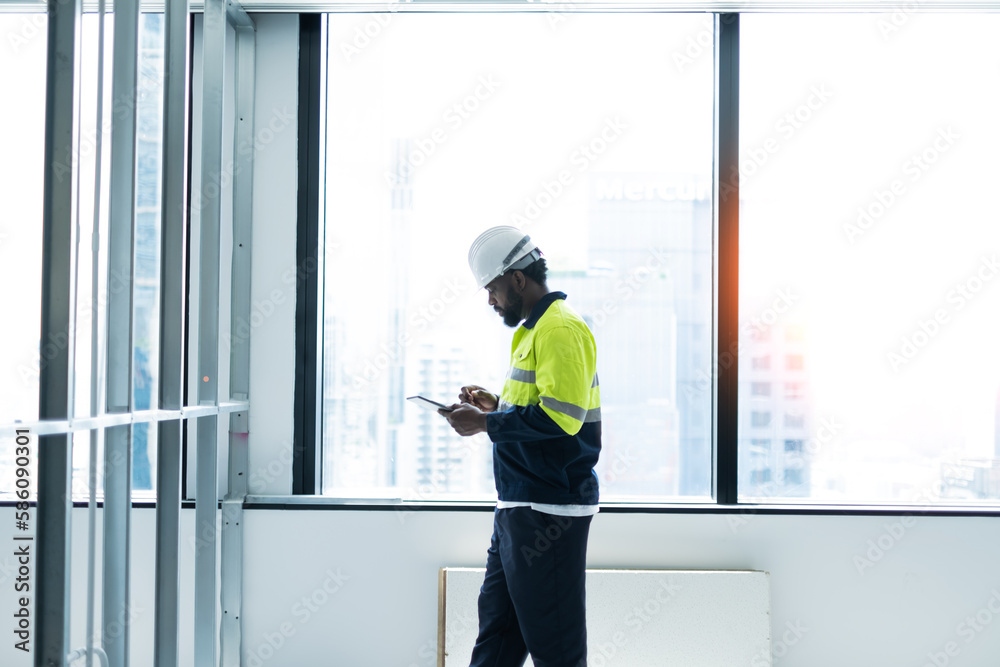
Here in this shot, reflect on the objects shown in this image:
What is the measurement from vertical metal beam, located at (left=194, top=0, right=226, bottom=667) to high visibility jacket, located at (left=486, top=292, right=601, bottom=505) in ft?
3.02

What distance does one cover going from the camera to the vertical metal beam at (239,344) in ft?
8.23

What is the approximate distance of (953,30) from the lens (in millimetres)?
2658

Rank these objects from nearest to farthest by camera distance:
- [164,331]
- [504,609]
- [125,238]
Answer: [125,238], [164,331], [504,609]

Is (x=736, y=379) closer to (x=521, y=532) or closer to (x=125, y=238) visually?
(x=521, y=532)

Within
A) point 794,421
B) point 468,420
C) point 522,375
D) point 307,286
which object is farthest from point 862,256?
point 307,286

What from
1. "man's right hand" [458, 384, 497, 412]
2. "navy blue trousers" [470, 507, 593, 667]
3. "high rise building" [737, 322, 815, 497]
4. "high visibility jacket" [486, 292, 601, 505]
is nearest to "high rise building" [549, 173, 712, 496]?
"high rise building" [737, 322, 815, 497]

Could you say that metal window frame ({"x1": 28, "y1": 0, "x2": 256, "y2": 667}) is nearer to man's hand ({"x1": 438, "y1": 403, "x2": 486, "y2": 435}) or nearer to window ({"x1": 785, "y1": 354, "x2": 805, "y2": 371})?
man's hand ({"x1": 438, "y1": 403, "x2": 486, "y2": 435})

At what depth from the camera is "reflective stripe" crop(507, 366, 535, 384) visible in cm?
189

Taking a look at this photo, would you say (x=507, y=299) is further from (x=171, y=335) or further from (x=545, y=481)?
(x=171, y=335)

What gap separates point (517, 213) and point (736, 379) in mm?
1010

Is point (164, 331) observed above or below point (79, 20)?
below

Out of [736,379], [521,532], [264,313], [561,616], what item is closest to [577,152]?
[736,379]

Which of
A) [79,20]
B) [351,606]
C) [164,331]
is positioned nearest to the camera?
[79,20]

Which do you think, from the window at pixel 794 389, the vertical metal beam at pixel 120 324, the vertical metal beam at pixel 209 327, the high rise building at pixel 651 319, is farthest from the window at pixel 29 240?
the window at pixel 794 389
